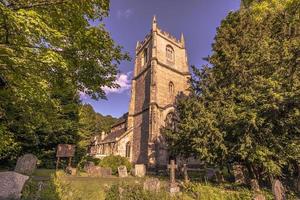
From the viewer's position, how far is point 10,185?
328 inches

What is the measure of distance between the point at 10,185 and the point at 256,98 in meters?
12.3

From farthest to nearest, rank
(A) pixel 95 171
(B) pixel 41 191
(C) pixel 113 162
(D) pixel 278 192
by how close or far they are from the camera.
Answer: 1. (C) pixel 113 162
2. (A) pixel 95 171
3. (B) pixel 41 191
4. (D) pixel 278 192

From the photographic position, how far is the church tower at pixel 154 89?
85.0 feet

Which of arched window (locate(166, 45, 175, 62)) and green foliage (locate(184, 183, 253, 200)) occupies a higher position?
arched window (locate(166, 45, 175, 62))

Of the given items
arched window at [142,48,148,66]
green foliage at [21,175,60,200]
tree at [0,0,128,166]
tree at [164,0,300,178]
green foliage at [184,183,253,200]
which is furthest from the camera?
arched window at [142,48,148,66]

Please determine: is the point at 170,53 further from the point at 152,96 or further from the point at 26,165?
the point at 26,165

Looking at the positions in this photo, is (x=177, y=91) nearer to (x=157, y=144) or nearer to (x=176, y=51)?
(x=176, y=51)

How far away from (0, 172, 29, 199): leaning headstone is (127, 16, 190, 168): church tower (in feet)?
57.2

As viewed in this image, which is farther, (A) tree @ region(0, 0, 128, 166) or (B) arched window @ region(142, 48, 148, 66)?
(B) arched window @ region(142, 48, 148, 66)

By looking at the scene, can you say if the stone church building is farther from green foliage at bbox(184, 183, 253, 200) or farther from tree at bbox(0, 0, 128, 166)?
tree at bbox(0, 0, 128, 166)

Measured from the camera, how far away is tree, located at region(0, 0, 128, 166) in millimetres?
5176

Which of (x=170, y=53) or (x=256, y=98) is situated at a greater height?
(x=170, y=53)

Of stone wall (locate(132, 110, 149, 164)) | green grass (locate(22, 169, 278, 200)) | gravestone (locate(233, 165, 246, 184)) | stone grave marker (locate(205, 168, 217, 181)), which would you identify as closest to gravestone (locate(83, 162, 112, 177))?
green grass (locate(22, 169, 278, 200))

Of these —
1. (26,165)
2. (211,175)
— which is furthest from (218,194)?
(26,165)
